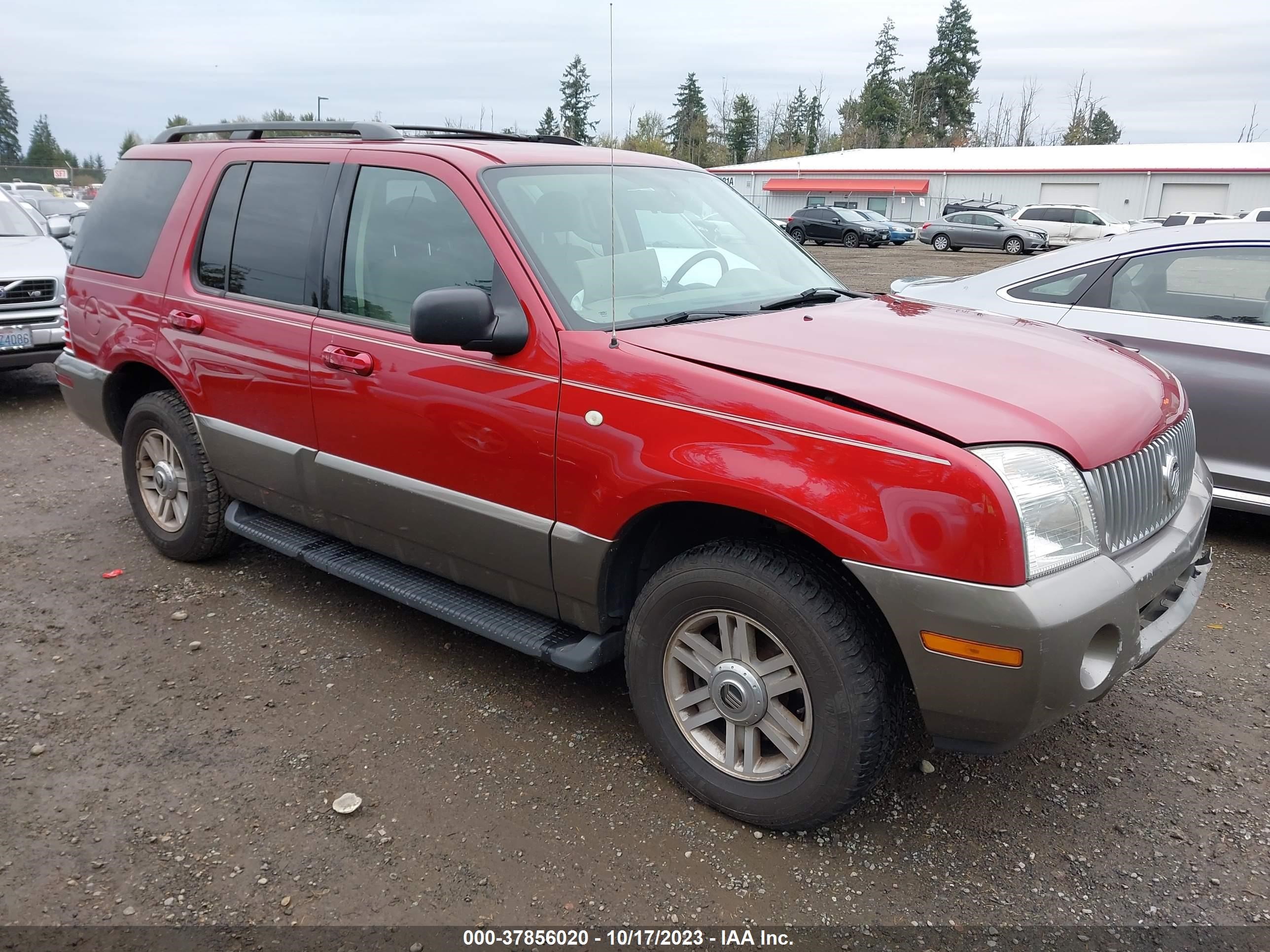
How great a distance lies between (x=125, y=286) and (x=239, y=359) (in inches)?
41.3

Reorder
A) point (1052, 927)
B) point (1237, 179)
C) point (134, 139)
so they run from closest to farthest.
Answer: point (1052, 927) < point (1237, 179) < point (134, 139)

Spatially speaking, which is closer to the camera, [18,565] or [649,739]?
[649,739]

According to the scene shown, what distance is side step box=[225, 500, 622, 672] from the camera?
3.20m

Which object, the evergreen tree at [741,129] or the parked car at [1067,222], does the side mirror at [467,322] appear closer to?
the parked car at [1067,222]

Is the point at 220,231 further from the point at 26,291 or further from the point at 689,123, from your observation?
the point at 689,123

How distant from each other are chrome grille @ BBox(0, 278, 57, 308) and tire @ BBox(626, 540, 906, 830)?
7.57 meters

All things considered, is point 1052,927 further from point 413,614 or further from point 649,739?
point 413,614

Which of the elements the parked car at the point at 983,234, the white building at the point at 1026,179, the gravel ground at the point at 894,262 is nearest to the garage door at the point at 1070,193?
the white building at the point at 1026,179

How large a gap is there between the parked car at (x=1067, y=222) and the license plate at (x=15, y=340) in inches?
1324

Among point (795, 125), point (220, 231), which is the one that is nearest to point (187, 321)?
point (220, 231)

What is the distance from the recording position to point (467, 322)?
3.00 metres

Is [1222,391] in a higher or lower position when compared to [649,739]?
higher

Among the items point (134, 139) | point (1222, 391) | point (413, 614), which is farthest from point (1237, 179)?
point (134, 139)

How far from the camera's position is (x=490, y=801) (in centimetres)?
307
